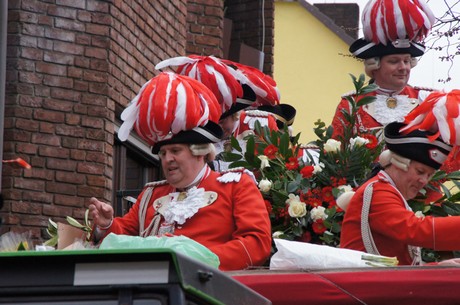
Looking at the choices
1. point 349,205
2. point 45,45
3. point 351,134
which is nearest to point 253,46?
point 45,45

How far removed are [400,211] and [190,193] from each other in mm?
1142

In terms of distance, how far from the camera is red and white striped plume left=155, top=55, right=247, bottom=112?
382 inches

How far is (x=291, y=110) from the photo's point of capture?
10.7 meters

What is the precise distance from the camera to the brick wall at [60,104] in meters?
12.1

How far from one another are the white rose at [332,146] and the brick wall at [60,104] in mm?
3688

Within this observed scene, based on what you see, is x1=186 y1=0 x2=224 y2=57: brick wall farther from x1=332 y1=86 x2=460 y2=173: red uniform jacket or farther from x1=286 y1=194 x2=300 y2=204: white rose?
x1=286 y1=194 x2=300 y2=204: white rose

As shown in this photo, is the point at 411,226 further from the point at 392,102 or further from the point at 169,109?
the point at 392,102

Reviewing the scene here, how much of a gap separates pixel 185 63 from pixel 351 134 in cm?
137

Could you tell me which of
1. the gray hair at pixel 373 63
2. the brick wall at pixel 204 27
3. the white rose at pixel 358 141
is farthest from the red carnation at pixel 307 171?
the brick wall at pixel 204 27

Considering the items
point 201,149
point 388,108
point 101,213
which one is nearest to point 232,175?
point 201,149

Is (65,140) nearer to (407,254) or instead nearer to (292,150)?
(292,150)

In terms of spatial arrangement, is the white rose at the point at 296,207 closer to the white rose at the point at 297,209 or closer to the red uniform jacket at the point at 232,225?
the white rose at the point at 297,209

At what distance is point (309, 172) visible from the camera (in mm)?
8836

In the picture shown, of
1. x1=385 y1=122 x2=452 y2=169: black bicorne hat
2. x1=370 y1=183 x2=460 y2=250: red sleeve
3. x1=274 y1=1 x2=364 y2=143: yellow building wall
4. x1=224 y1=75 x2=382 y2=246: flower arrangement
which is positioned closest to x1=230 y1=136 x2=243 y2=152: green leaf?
x1=224 y1=75 x2=382 y2=246: flower arrangement
